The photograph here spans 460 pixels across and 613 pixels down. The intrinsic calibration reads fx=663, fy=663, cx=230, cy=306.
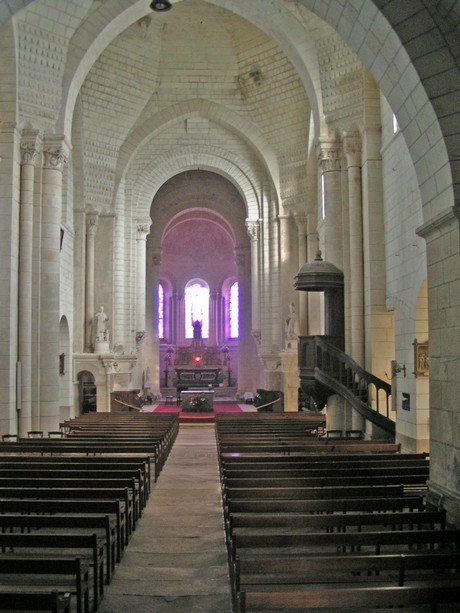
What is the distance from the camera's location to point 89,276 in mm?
27109

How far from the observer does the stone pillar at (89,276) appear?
87.8 ft

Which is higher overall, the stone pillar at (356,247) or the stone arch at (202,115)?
the stone arch at (202,115)

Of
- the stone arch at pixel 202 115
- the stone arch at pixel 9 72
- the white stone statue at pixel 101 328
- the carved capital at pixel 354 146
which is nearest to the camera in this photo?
the stone arch at pixel 9 72

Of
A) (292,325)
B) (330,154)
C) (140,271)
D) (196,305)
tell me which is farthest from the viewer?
(196,305)

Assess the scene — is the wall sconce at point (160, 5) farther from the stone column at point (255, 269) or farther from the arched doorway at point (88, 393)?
the arched doorway at point (88, 393)

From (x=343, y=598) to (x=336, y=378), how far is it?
11827 millimetres

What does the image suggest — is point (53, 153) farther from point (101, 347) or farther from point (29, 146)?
point (101, 347)

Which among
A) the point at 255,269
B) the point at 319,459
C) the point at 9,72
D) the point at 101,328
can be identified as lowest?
the point at 319,459

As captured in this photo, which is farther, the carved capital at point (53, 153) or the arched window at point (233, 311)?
the arched window at point (233, 311)

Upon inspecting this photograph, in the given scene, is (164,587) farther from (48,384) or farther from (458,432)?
(48,384)

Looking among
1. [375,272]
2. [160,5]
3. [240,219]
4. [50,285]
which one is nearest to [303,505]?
[375,272]

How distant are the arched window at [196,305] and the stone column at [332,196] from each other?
2910cm

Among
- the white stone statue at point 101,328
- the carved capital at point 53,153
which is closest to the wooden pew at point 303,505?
the carved capital at point 53,153

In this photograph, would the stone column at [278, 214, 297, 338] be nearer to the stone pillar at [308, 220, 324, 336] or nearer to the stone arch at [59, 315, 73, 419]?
the stone pillar at [308, 220, 324, 336]
